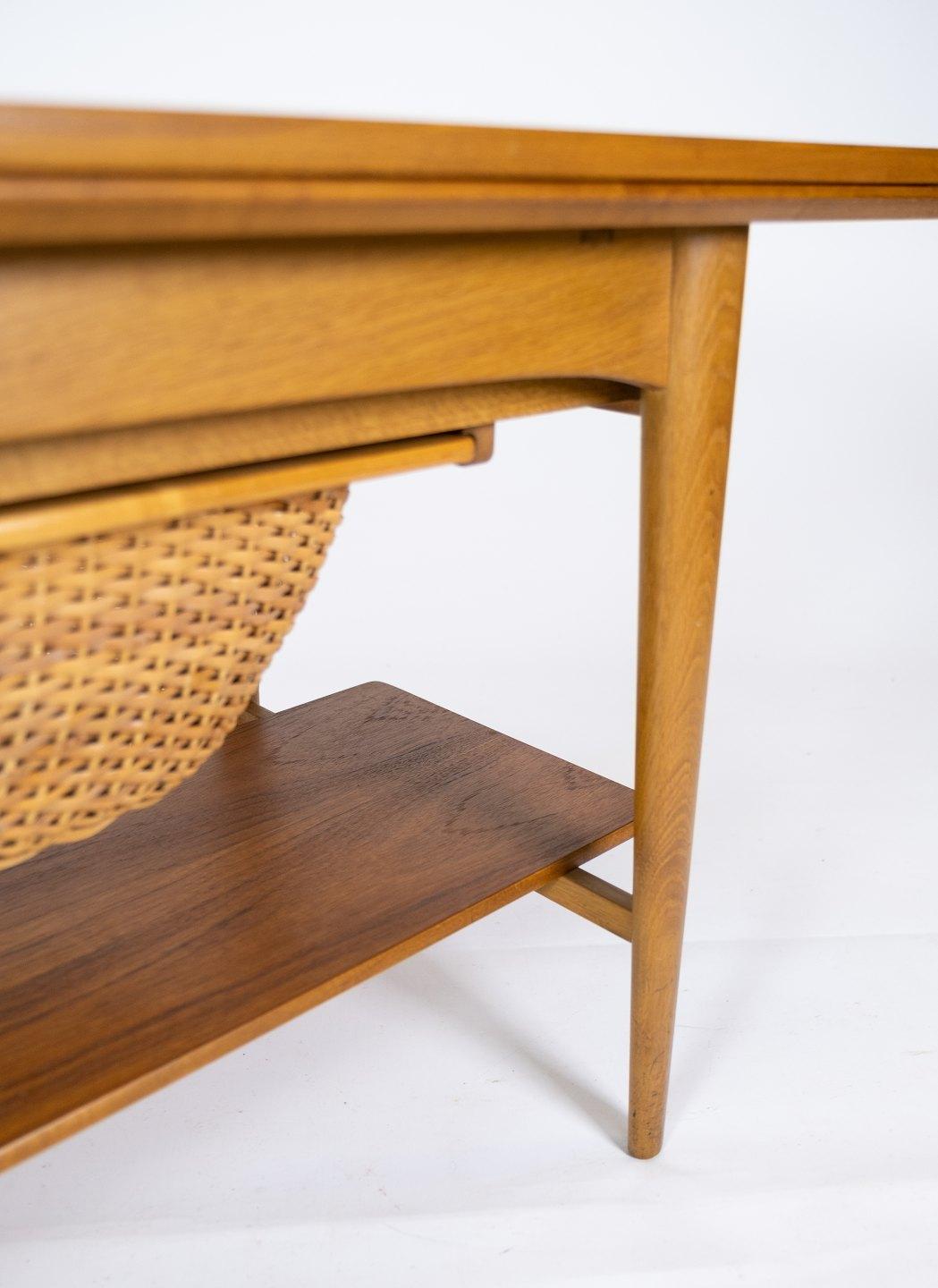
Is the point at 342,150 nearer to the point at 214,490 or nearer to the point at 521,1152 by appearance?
the point at 214,490

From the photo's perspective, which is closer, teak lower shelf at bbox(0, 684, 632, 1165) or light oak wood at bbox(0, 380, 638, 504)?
light oak wood at bbox(0, 380, 638, 504)

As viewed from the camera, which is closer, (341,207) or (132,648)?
(341,207)

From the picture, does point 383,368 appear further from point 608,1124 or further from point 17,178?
point 608,1124

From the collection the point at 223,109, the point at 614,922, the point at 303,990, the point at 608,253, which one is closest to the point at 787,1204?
the point at 614,922

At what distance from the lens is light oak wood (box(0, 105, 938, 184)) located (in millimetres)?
571

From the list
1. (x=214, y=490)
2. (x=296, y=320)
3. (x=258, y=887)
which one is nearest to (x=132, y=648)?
(x=214, y=490)

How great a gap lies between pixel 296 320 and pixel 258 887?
650 millimetres

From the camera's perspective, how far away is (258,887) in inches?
49.5

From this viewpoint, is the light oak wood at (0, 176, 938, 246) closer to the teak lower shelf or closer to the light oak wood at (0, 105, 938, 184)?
the light oak wood at (0, 105, 938, 184)

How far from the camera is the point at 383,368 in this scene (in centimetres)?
82

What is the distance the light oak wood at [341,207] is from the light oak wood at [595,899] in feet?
2.17

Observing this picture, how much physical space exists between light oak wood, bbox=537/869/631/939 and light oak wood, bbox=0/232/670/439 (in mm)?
564

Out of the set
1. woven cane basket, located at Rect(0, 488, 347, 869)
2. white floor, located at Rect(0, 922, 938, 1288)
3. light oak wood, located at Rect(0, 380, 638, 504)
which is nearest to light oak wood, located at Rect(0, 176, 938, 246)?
light oak wood, located at Rect(0, 380, 638, 504)

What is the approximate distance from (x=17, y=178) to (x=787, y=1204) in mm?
1168
